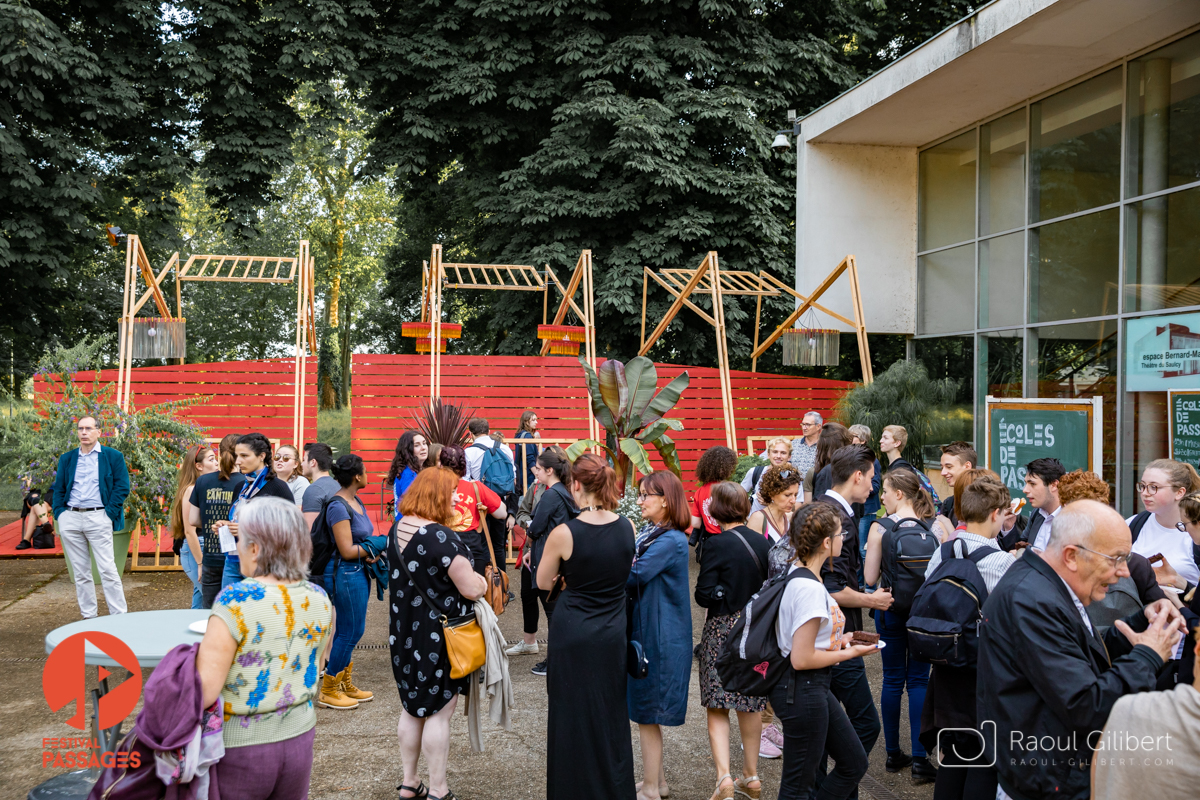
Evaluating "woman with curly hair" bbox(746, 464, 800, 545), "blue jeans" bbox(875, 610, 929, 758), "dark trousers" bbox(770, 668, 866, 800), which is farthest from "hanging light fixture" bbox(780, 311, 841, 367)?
"dark trousers" bbox(770, 668, 866, 800)

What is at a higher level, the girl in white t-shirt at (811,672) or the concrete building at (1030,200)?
the concrete building at (1030,200)

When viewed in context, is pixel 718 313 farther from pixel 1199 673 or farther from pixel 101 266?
pixel 101 266

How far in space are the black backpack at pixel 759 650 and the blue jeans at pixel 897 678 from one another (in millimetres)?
1571

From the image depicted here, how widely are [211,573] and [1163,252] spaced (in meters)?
9.65

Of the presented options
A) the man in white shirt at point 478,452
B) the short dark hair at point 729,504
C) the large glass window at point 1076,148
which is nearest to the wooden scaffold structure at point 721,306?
the large glass window at point 1076,148

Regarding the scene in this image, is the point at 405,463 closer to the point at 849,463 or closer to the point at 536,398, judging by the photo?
the point at 849,463

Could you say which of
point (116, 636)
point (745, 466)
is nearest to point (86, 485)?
point (116, 636)

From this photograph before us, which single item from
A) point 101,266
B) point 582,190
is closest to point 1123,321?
point 582,190

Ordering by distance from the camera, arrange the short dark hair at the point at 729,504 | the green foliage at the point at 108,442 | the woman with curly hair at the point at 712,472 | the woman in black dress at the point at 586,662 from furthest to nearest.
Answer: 1. the green foliage at the point at 108,442
2. the woman with curly hair at the point at 712,472
3. the short dark hair at the point at 729,504
4. the woman in black dress at the point at 586,662

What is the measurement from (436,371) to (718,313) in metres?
4.56

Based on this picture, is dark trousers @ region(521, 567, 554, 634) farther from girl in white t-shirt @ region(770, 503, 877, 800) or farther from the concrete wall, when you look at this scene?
the concrete wall

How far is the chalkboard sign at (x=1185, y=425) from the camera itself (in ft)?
25.1

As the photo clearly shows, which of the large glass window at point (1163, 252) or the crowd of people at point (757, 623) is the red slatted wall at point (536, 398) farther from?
the crowd of people at point (757, 623)

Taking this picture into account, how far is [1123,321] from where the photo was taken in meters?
9.23
